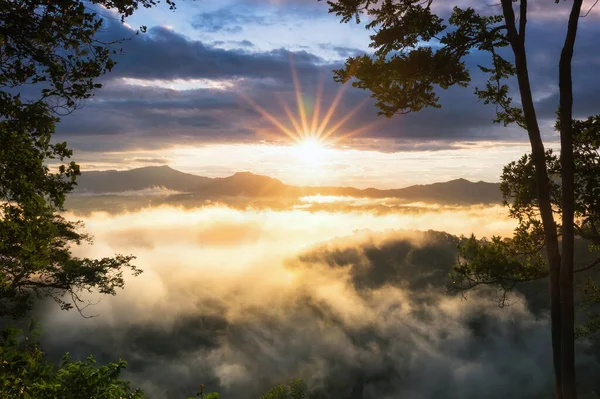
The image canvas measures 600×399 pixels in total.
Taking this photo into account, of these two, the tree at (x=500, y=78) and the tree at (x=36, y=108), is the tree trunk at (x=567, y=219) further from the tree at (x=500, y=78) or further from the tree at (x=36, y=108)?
the tree at (x=36, y=108)

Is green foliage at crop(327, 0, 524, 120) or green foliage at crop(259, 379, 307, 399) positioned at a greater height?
green foliage at crop(327, 0, 524, 120)

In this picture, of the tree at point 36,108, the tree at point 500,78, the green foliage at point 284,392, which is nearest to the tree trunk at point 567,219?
the tree at point 500,78

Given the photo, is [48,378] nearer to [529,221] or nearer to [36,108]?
[36,108]

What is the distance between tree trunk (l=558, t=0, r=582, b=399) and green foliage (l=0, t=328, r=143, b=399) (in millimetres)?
10801

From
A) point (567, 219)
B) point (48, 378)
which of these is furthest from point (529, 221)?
point (48, 378)

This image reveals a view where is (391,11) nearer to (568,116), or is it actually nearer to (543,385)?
(568,116)

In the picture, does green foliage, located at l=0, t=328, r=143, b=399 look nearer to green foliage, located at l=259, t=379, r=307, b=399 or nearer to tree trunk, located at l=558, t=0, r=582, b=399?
tree trunk, located at l=558, t=0, r=582, b=399

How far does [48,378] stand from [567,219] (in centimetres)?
1319

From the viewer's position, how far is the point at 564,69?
11.0m

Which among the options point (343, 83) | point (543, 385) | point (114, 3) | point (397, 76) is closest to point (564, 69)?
point (397, 76)

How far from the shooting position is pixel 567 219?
36.4 ft

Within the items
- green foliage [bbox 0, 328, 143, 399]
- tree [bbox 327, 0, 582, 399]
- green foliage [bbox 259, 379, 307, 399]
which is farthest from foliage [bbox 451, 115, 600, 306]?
green foliage [bbox 259, 379, 307, 399]

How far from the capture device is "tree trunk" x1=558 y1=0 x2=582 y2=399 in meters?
10.7

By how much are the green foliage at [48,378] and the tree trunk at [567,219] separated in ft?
35.4
